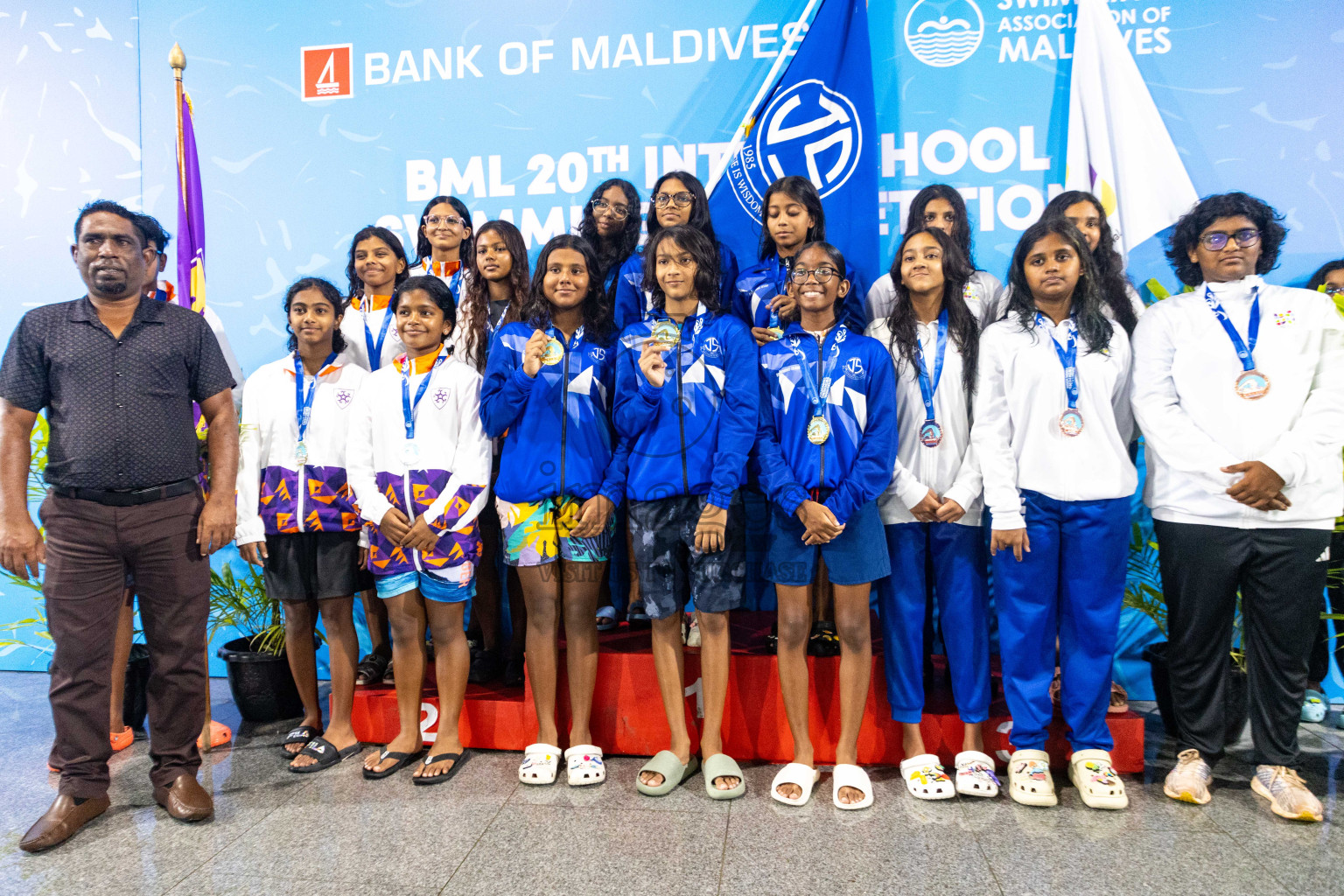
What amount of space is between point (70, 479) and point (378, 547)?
886mm

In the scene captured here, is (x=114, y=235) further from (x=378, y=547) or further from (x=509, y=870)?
(x=509, y=870)

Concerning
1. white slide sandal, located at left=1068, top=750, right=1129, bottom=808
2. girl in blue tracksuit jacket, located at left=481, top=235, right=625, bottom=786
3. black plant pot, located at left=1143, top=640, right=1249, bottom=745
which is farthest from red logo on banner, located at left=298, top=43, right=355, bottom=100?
black plant pot, located at left=1143, top=640, right=1249, bottom=745

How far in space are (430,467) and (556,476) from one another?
0.45m

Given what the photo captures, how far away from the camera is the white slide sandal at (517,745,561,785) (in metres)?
2.72

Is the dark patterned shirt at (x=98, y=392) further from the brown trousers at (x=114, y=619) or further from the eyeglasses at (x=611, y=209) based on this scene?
the eyeglasses at (x=611, y=209)

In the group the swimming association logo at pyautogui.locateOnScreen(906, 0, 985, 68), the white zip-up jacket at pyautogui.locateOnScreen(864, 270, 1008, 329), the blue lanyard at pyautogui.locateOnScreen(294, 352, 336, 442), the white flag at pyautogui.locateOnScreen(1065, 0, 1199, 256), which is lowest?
the blue lanyard at pyautogui.locateOnScreen(294, 352, 336, 442)

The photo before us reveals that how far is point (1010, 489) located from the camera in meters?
2.56

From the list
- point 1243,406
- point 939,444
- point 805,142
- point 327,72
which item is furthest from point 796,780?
point 327,72

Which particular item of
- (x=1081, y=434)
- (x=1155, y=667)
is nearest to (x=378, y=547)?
(x=1081, y=434)

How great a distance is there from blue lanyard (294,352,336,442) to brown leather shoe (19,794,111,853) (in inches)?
49.9

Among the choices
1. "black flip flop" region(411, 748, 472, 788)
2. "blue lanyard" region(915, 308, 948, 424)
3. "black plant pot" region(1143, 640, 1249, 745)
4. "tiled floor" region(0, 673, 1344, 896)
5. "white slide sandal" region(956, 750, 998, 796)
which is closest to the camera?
"tiled floor" region(0, 673, 1344, 896)

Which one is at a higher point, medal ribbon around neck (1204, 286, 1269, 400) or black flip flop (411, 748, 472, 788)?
medal ribbon around neck (1204, 286, 1269, 400)

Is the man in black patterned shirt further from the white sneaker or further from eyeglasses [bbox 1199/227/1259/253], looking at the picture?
eyeglasses [bbox 1199/227/1259/253]

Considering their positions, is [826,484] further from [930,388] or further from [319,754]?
[319,754]
